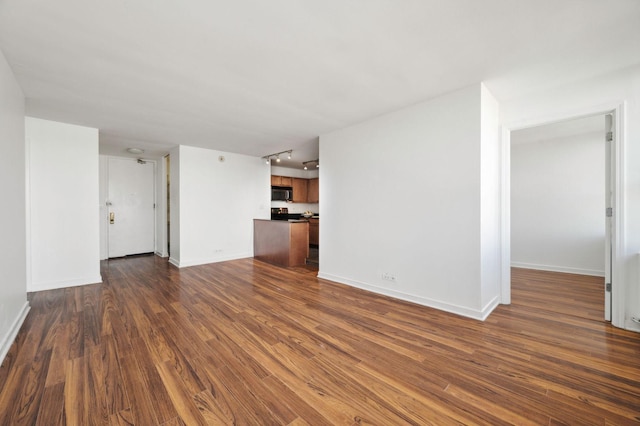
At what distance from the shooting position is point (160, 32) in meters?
1.81

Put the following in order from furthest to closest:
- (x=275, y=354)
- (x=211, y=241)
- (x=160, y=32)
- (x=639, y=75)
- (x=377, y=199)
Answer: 1. (x=211, y=241)
2. (x=377, y=199)
3. (x=639, y=75)
4. (x=275, y=354)
5. (x=160, y=32)

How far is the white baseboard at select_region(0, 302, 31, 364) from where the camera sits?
1976 millimetres

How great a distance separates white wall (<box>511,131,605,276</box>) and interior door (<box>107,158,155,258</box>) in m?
7.99

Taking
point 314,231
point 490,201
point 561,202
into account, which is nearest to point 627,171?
point 490,201

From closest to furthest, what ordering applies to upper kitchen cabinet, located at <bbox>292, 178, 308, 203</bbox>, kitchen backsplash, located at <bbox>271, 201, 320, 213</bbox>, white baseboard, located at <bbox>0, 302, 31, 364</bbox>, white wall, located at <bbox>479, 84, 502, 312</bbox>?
white baseboard, located at <bbox>0, 302, 31, 364</bbox> → white wall, located at <bbox>479, 84, 502, 312</bbox> → kitchen backsplash, located at <bbox>271, 201, 320, 213</bbox> → upper kitchen cabinet, located at <bbox>292, 178, 308, 203</bbox>

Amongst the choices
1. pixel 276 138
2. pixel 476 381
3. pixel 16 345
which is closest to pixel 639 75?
pixel 476 381

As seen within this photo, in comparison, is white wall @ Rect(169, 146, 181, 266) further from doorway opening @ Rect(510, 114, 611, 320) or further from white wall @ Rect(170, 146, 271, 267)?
doorway opening @ Rect(510, 114, 611, 320)

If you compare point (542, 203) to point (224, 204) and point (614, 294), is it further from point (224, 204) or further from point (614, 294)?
point (224, 204)

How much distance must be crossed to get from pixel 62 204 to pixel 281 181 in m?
4.72

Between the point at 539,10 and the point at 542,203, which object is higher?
the point at 539,10

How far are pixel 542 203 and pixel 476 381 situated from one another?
14.9ft

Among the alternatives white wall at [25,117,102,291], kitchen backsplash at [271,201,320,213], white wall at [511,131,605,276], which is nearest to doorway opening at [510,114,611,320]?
white wall at [511,131,605,276]

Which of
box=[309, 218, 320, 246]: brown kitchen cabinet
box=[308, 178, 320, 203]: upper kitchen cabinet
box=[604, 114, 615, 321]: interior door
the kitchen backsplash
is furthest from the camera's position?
box=[308, 178, 320, 203]: upper kitchen cabinet

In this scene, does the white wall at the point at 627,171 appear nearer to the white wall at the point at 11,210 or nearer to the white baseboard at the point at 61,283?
the white wall at the point at 11,210
